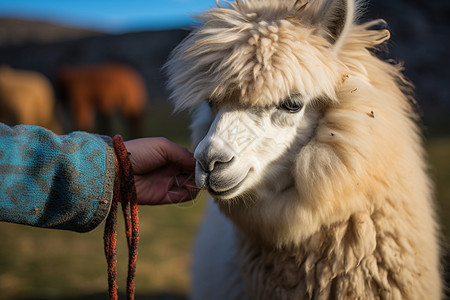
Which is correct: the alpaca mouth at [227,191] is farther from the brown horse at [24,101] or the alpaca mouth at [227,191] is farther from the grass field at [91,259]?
the brown horse at [24,101]

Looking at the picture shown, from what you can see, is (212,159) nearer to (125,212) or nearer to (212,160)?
(212,160)

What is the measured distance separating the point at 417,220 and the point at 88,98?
7.89 metres

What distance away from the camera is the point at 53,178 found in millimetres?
1152

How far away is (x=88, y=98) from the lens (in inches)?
318

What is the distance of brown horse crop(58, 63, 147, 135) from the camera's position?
26.1 feet

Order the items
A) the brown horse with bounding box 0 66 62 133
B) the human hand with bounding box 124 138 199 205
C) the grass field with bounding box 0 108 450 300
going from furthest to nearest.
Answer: the brown horse with bounding box 0 66 62 133, the grass field with bounding box 0 108 450 300, the human hand with bounding box 124 138 199 205

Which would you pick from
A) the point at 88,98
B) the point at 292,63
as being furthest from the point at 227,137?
the point at 88,98

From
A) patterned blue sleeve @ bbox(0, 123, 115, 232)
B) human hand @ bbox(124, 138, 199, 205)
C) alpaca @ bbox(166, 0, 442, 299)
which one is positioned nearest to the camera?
patterned blue sleeve @ bbox(0, 123, 115, 232)

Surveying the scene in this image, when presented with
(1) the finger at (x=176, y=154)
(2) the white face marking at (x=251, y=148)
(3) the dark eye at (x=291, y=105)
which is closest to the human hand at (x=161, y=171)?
(1) the finger at (x=176, y=154)

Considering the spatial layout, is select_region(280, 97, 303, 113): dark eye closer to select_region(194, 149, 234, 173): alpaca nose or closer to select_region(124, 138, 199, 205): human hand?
select_region(194, 149, 234, 173): alpaca nose

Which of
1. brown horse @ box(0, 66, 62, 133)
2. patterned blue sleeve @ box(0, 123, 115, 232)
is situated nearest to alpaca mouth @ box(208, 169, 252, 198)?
patterned blue sleeve @ box(0, 123, 115, 232)

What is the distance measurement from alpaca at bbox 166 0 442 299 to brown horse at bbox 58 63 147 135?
731cm

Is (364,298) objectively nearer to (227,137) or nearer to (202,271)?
(227,137)

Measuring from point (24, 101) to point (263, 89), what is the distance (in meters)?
6.95
